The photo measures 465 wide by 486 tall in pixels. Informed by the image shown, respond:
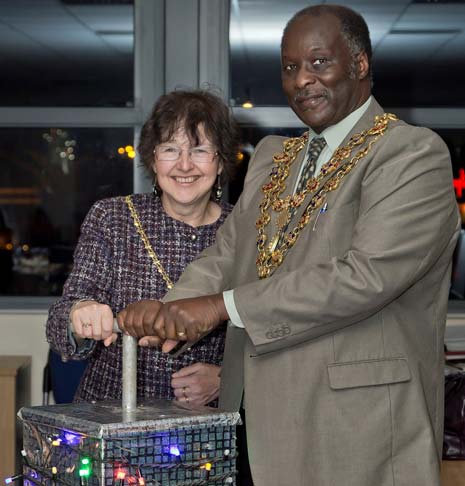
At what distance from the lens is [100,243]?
2.54m

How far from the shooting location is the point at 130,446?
5.09 feet

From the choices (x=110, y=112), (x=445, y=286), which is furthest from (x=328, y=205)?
(x=110, y=112)

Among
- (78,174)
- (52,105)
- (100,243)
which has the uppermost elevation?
(52,105)

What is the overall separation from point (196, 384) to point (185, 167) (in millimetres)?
573

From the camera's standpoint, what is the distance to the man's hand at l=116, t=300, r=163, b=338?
5.77 ft

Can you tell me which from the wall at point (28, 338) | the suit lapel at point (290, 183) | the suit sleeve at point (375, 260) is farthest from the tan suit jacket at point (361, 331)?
the wall at point (28, 338)

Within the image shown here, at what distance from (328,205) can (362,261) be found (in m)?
0.16

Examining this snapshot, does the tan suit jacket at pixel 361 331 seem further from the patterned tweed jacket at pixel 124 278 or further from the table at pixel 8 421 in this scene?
the table at pixel 8 421

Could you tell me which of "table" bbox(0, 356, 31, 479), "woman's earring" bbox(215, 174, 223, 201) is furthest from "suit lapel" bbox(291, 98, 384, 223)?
"table" bbox(0, 356, 31, 479)

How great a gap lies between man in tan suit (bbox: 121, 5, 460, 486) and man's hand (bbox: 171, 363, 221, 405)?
541 millimetres

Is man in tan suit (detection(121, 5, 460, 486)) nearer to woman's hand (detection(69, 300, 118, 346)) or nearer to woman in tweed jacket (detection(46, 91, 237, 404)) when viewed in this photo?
woman's hand (detection(69, 300, 118, 346))

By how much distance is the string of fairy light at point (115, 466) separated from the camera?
1.54 m

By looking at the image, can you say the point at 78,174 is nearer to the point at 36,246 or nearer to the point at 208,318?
the point at 36,246

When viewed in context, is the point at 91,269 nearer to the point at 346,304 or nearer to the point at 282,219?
the point at 282,219
